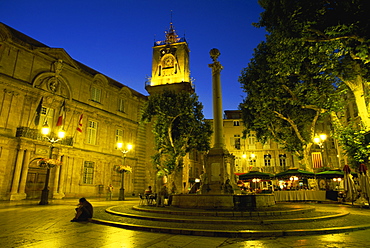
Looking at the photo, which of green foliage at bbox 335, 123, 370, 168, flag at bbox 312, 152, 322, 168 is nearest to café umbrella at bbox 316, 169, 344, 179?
flag at bbox 312, 152, 322, 168

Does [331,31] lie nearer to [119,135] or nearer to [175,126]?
[175,126]

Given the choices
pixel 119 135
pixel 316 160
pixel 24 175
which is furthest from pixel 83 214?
pixel 119 135

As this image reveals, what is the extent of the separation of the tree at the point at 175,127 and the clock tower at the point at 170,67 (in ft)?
27.4

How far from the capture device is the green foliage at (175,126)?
79.8 ft

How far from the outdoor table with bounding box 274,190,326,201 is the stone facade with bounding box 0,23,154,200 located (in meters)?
15.7

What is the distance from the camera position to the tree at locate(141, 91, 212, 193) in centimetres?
2427

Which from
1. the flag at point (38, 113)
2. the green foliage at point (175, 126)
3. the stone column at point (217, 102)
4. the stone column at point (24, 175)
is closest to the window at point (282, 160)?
the green foliage at point (175, 126)

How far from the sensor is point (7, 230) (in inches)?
255

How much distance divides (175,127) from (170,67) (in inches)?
518

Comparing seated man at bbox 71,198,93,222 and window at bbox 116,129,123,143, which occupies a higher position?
window at bbox 116,129,123,143

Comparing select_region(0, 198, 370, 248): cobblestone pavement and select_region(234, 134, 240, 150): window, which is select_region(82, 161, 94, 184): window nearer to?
select_region(0, 198, 370, 248): cobblestone pavement

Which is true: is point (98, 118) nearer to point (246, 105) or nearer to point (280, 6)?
point (246, 105)

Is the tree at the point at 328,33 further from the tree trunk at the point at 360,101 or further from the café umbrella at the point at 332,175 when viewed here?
the café umbrella at the point at 332,175

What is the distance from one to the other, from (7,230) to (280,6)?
47.4ft
